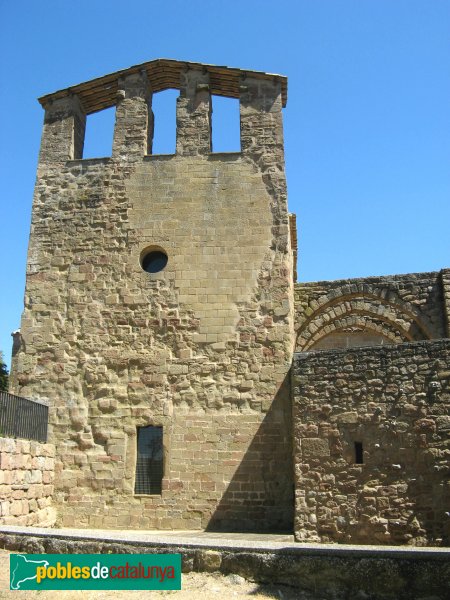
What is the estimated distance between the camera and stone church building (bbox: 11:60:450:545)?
7984 mm

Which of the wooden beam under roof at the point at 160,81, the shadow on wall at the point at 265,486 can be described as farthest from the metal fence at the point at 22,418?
the wooden beam under roof at the point at 160,81

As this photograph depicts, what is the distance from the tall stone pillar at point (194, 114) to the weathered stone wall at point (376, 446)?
5.10m

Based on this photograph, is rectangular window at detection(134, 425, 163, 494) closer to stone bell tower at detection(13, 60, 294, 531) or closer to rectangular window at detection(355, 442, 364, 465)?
stone bell tower at detection(13, 60, 294, 531)

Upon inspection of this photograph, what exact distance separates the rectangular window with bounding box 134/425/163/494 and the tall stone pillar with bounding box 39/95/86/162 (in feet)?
19.2

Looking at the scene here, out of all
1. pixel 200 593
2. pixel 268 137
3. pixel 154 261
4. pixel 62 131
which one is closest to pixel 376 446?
pixel 200 593

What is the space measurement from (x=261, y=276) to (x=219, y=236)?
43.9 inches

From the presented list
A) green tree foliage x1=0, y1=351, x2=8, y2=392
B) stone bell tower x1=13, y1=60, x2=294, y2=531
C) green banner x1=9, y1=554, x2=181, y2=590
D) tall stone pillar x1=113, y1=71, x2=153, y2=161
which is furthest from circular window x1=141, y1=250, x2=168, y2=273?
green tree foliage x1=0, y1=351, x2=8, y2=392

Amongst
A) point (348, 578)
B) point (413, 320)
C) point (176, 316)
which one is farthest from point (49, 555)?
point (413, 320)

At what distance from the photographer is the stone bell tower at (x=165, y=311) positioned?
9352mm

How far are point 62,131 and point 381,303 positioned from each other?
311 inches

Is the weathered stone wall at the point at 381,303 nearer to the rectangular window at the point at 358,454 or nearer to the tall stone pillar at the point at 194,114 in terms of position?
the tall stone pillar at the point at 194,114

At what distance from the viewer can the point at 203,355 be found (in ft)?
32.6

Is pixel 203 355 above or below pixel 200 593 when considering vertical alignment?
above

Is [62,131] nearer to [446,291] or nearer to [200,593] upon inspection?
[446,291]
